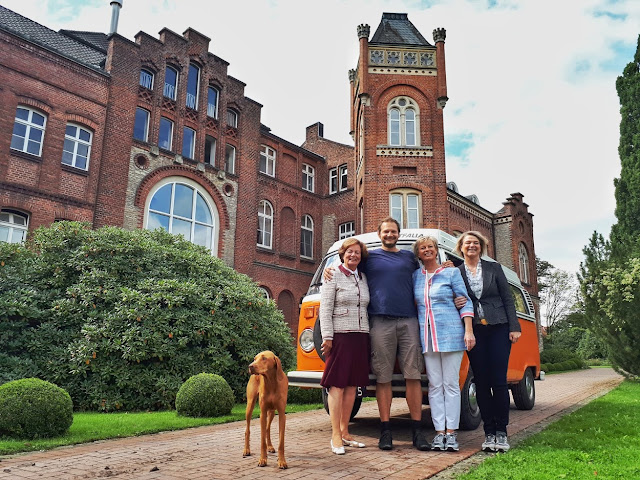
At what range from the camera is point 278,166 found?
25.5 meters

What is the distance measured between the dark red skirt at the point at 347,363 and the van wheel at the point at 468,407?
64.6 inches

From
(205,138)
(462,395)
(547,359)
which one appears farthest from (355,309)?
(547,359)

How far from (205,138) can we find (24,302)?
1395cm

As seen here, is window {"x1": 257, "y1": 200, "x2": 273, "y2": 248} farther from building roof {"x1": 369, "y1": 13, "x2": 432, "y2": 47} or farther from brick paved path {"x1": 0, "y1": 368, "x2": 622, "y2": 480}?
brick paved path {"x1": 0, "y1": 368, "x2": 622, "y2": 480}

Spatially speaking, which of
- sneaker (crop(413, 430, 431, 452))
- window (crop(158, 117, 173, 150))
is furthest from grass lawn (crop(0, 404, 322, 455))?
window (crop(158, 117, 173, 150))

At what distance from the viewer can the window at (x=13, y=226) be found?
1498cm

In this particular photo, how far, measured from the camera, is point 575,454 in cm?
436

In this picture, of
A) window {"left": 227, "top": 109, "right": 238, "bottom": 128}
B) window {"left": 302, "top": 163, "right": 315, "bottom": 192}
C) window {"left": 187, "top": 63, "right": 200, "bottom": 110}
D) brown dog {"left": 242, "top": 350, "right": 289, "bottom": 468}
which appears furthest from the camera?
window {"left": 302, "top": 163, "right": 315, "bottom": 192}

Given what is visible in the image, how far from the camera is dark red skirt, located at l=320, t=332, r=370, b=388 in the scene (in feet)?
15.0

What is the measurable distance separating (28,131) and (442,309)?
1628 centimetres

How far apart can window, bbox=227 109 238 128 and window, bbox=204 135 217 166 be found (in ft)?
5.15

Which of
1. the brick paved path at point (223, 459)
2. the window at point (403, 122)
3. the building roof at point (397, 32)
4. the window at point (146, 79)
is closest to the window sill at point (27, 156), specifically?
the window at point (146, 79)

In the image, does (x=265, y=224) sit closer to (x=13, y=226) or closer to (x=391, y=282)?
(x=13, y=226)

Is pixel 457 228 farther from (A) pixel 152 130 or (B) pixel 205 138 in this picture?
(A) pixel 152 130
